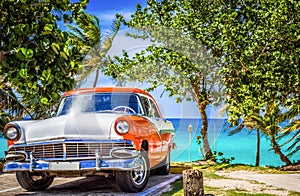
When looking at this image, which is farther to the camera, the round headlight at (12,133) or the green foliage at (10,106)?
the green foliage at (10,106)

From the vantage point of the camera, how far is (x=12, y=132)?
646 centimetres

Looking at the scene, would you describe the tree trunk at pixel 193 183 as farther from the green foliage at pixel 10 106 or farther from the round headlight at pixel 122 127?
the green foliage at pixel 10 106

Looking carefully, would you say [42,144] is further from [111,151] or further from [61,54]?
[61,54]

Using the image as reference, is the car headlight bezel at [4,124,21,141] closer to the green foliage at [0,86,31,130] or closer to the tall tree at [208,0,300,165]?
the green foliage at [0,86,31,130]

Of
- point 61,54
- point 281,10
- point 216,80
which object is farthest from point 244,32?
point 61,54

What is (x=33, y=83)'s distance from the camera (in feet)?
29.0

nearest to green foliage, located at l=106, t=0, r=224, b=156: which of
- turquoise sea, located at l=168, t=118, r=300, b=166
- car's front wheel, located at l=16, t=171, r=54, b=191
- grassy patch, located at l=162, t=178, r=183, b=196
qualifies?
turquoise sea, located at l=168, t=118, r=300, b=166

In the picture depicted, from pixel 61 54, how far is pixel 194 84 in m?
4.41

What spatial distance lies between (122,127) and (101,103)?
948mm

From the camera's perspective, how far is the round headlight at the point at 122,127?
5984 millimetres

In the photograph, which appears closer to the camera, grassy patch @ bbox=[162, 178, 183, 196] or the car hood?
the car hood

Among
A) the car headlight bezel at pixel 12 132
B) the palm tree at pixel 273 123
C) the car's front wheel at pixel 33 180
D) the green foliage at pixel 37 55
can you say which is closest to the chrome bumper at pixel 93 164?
the car headlight bezel at pixel 12 132

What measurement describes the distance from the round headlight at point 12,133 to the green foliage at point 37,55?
2.08 metres

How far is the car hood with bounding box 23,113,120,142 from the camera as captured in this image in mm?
5980
